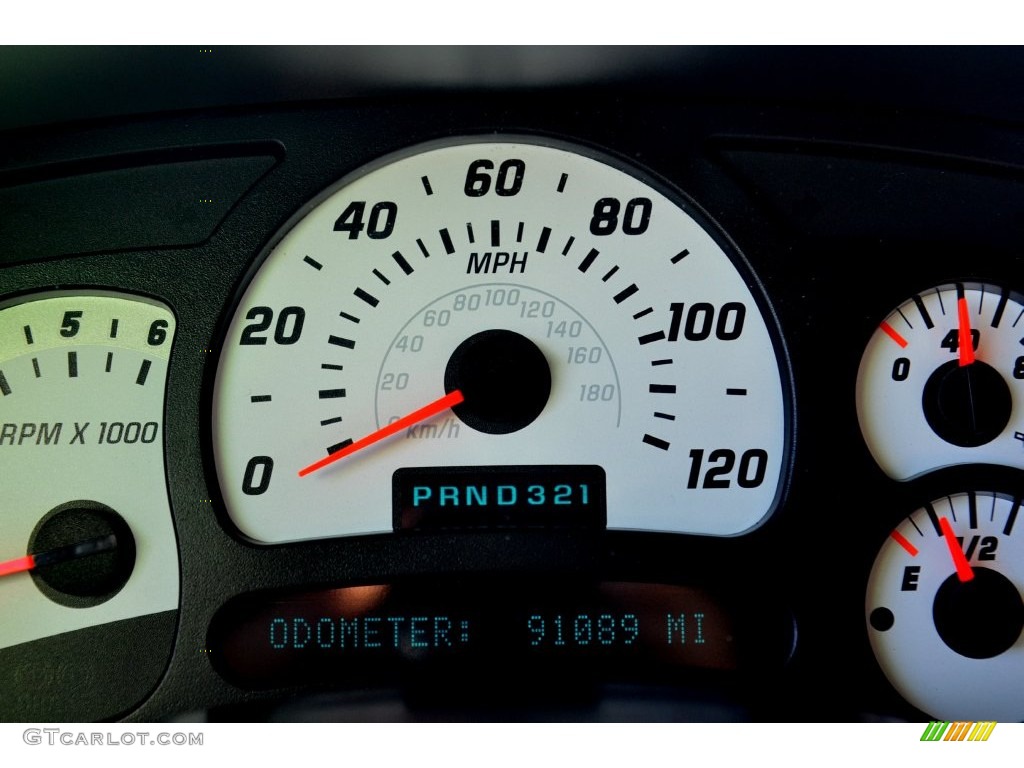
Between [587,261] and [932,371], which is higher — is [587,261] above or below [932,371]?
above

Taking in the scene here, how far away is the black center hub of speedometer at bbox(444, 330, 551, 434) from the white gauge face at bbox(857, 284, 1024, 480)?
590mm

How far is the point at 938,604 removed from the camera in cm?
172

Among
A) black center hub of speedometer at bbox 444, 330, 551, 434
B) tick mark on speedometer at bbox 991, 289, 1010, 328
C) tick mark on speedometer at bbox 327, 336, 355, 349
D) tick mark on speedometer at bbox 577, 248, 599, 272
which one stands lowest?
black center hub of speedometer at bbox 444, 330, 551, 434

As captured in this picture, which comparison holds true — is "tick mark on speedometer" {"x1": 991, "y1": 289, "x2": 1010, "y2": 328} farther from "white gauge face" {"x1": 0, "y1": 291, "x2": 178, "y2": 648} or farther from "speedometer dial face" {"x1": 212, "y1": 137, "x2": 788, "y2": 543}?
"white gauge face" {"x1": 0, "y1": 291, "x2": 178, "y2": 648}

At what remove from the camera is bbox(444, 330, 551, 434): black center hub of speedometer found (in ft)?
5.73

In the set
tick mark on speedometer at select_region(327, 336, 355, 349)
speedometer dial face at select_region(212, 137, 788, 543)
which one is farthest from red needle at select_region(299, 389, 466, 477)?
tick mark on speedometer at select_region(327, 336, 355, 349)

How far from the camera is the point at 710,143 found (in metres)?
1.82

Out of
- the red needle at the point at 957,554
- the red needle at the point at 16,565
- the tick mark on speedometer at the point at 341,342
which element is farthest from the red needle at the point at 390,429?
the red needle at the point at 957,554

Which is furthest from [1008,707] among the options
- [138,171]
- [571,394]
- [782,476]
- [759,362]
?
[138,171]
